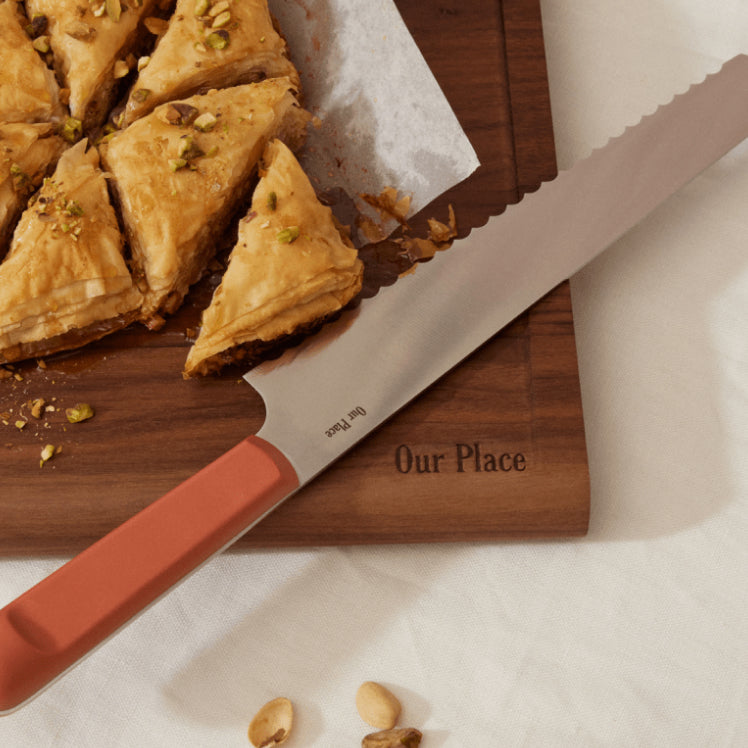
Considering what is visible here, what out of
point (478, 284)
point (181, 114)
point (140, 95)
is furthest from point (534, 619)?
point (140, 95)

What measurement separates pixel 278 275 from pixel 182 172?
0.29 metres

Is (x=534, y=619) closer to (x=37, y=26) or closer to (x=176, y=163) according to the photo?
(x=176, y=163)

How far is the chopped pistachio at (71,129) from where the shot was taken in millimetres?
1564

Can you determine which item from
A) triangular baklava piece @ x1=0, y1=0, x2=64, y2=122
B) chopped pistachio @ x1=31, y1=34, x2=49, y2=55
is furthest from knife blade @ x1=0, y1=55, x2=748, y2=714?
chopped pistachio @ x1=31, y1=34, x2=49, y2=55

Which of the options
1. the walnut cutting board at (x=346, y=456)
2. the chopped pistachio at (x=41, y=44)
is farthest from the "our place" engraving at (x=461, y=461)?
the chopped pistachio at (x=41, y=44)

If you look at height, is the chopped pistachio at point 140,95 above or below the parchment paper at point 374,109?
above

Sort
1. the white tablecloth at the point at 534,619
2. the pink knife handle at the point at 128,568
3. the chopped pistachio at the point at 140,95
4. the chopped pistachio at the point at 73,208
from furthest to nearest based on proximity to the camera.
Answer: the chopped pistachio at the point at 140,95, the chopped pistachio at the point at 73,208, the white tablecloth at the point at 534,619, the pink knife handle at the point at 128,568

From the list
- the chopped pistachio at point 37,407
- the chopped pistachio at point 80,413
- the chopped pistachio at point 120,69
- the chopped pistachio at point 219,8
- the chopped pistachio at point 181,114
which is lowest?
the chopped pistachio at point 80,413

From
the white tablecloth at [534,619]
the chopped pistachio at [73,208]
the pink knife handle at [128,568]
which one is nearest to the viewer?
the pink knife handle at [128,568]

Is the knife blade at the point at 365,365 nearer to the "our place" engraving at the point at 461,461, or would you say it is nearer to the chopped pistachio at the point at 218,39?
the "our place" engraving at the point at 461,461

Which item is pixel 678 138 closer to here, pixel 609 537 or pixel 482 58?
pixel 482 58

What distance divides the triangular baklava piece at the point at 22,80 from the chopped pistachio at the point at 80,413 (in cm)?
59

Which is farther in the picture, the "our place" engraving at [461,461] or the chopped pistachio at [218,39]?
the chopped pistachio at [218,39]

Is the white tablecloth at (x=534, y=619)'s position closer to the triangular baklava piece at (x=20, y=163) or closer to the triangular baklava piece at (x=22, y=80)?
the triangular baklava piece at (x=20, y=163)
